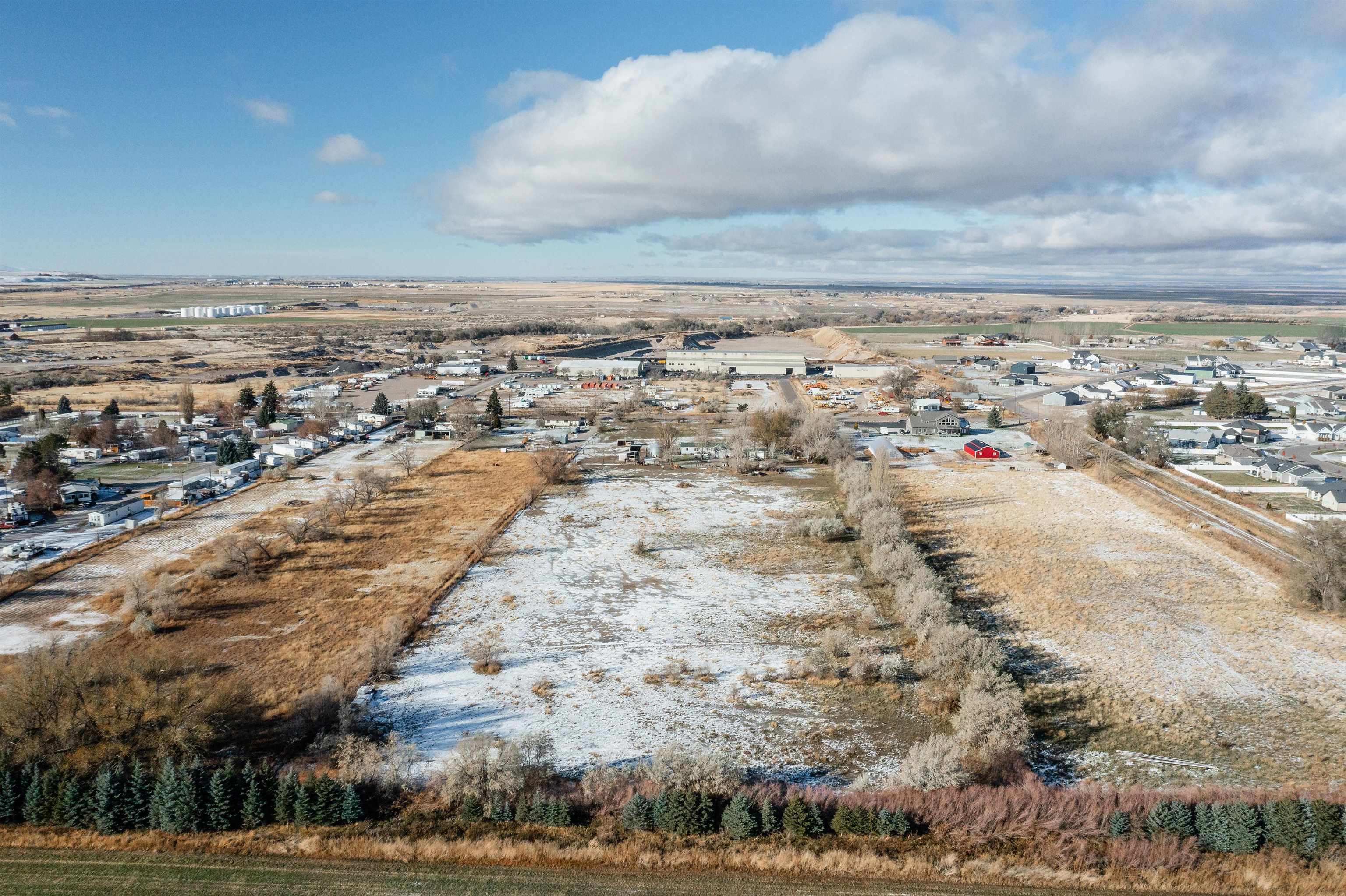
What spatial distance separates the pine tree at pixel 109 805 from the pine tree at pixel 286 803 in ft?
7.40

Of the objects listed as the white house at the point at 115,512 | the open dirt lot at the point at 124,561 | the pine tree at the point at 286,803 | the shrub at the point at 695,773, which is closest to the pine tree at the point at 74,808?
the pine tree at the point at 286,803

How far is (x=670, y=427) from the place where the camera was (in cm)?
4262

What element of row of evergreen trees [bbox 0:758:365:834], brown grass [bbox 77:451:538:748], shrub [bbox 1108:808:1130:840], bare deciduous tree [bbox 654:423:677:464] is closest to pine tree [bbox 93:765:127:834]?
row of evergreen trees [bbox 0:758:365:834]

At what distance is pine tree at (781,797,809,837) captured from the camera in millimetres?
11742

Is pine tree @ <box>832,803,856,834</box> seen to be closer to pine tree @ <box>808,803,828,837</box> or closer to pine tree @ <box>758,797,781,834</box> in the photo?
pine tree @ <box>808,803,828,837</box>

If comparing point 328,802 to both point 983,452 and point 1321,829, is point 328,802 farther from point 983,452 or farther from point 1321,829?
point 983,452

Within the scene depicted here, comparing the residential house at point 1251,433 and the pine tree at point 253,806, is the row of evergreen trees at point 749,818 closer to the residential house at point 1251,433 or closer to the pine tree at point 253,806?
the pine tree at point 253,806

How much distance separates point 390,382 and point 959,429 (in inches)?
1775

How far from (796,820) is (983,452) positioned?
104 ft

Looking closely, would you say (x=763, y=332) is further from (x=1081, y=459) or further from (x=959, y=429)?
(x=1081, y=459)

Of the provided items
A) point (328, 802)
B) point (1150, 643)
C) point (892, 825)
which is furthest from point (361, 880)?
point (1150, 643)

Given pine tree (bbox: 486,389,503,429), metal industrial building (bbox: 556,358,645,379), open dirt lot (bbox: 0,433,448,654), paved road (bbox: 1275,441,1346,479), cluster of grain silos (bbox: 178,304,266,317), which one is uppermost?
cluster of grain silos (bbox: 178,304,266,317)

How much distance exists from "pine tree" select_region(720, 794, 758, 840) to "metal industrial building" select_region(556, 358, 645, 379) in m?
57.3

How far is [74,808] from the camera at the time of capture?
1186 cm
